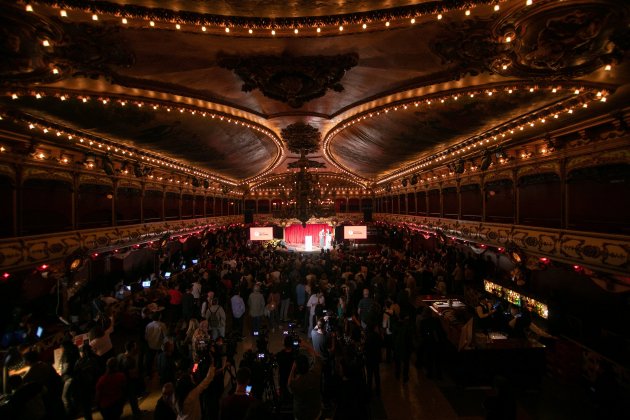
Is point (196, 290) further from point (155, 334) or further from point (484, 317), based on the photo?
point (484, 317)

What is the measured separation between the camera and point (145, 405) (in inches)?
183

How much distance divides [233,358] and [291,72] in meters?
5.09

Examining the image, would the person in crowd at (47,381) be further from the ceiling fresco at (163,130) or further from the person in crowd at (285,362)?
the ceiling fresco at (163,130)

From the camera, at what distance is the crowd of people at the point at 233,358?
329 centimetres

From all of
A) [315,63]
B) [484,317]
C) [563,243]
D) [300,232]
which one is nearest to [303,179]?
[315,63]

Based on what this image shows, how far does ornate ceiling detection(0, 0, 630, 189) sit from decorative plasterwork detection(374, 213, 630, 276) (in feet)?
7.96

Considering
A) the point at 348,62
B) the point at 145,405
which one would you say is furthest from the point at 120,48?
the point at 145,405

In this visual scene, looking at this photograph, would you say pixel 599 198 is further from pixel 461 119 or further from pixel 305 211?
pixel 305 211

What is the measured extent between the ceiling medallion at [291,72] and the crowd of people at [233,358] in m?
4.23

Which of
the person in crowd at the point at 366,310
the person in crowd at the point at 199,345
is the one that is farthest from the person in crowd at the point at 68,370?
the person in crowd at the point at 366,310

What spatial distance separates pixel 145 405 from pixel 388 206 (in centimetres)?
2009

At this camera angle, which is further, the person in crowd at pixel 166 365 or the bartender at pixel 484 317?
the bartender at pixel 484 317

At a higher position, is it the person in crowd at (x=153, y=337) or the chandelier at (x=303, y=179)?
the chandelier at (x=303, y=179)

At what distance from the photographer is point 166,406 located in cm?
293
